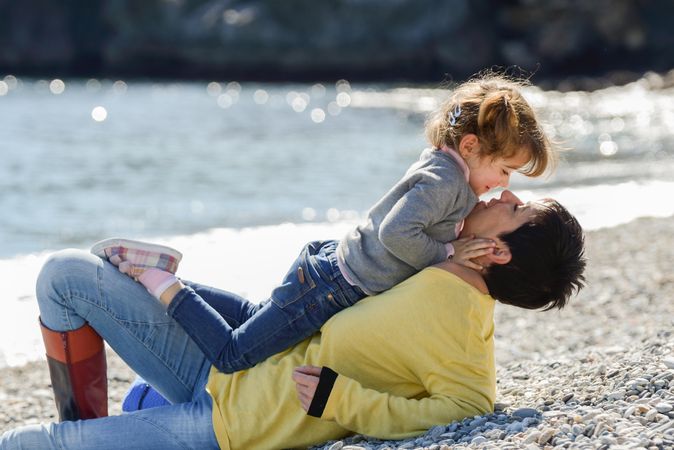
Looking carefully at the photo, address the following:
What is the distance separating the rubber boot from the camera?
3.76 metres

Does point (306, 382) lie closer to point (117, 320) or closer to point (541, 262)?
point (117, 320)

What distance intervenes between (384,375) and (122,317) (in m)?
0.99

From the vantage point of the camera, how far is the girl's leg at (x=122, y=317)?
371 centimetres

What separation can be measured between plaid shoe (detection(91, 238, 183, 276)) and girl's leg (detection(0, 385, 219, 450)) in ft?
1.78

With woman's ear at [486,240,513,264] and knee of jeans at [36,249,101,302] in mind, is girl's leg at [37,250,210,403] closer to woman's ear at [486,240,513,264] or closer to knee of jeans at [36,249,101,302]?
knee of jeans at [36,249,101,302]

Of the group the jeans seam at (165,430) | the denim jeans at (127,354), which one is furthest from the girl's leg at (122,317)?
the jeans seam at (165,430)

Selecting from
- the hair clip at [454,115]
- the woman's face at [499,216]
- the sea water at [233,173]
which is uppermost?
the sea water at [233,173]

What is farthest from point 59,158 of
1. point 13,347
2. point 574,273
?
point 574,273

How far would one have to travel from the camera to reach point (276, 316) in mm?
3668

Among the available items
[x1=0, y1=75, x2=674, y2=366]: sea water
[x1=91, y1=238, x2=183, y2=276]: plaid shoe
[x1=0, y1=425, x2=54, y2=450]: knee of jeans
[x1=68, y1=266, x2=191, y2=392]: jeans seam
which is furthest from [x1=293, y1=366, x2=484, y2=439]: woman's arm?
[x1=0, y1=75, x2=674, y2=366]: sea water

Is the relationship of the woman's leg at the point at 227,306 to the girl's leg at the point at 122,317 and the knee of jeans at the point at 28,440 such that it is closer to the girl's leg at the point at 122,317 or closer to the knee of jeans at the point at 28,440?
the girl's leg at the point at 122,317

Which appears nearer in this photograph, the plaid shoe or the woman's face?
the woman's face

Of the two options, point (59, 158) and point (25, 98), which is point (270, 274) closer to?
point (59, 158)

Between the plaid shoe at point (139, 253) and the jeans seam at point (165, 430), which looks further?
the plaid shoe at point (139, 253)
